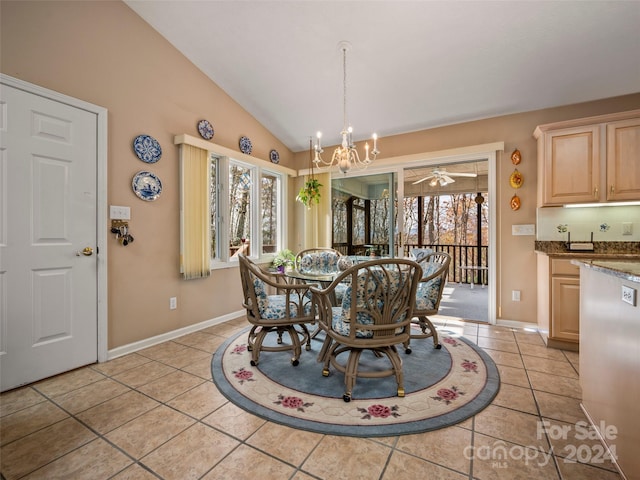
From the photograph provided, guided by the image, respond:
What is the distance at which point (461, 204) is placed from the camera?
7.49m

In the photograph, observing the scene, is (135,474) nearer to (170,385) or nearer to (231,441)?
(231,441)

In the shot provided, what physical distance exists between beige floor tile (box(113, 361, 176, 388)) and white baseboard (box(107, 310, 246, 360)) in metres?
0.37

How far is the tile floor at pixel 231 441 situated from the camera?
1368 millimetres

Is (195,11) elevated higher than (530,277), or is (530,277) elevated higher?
(195,11)

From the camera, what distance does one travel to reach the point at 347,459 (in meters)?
1.44

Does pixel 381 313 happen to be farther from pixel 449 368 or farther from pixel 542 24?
pixel 542 24

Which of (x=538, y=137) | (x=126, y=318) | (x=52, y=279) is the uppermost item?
(x=538, y=137)

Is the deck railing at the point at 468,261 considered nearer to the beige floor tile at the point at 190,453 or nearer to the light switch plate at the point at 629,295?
the light switch plate at the point at 629,295

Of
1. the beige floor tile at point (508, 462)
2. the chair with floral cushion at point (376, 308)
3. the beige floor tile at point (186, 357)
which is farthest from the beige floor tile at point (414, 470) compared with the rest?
the beige floor tile at point (186, 357)

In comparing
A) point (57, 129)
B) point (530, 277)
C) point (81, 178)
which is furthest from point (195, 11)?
point (530, 277)

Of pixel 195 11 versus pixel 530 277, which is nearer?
pixel 195 11

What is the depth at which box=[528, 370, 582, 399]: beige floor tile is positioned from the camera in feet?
6.65

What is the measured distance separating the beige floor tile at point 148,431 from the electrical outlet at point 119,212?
1.71 meters

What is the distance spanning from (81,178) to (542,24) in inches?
157
